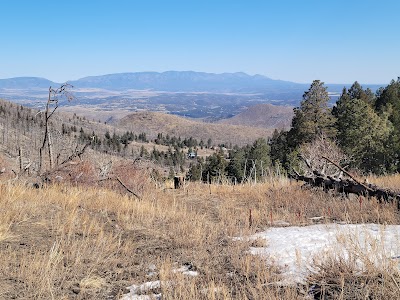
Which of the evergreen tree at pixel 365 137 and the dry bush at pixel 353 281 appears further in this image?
the evergreen tree at pixel 365 137

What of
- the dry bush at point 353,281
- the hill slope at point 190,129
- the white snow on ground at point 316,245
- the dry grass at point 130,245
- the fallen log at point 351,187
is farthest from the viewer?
the hill slope at point 190,129

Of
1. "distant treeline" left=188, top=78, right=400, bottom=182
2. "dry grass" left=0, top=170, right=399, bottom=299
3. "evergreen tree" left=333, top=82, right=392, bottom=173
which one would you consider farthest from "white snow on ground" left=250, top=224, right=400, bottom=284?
"evergreen tree" left=333, top=82, right=392, bottom=173

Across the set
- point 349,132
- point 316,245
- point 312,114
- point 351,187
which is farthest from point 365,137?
point 316,245

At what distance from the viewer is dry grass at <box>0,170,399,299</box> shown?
327 centimetres

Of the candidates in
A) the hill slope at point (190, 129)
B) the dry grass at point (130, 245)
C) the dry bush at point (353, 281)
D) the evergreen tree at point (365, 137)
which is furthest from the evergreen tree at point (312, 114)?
the hill slope at point (190, 129)

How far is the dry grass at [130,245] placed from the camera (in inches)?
129

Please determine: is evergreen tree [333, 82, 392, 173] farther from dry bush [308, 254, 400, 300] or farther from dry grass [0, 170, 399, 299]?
dry bush [308, 254, 400, 300]

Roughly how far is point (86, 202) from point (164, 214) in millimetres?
1407

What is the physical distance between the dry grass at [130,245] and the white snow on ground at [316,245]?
243mm

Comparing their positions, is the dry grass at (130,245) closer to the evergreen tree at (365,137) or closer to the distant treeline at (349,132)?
the distant treeline at (349,132)

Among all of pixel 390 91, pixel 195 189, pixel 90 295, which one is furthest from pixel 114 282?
pixel 390 91

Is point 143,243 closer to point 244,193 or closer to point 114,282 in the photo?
point 114,282

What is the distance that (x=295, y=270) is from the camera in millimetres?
3717

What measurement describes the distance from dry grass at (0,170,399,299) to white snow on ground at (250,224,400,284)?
0.80 feet
